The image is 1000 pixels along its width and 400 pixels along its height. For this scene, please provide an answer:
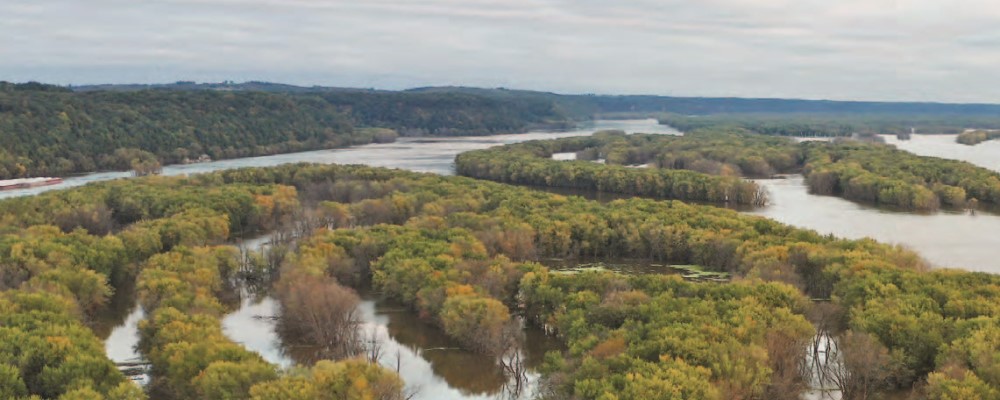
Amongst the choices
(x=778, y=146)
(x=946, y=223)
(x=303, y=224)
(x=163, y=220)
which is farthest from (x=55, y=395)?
(x=778, y=146)

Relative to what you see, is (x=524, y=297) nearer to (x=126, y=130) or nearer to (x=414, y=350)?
(x=414, y=350)

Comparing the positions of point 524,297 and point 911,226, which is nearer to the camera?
point 524,297

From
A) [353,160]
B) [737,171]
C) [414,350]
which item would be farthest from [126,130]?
[414,350]

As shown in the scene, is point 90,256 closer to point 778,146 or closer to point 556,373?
point 556,373

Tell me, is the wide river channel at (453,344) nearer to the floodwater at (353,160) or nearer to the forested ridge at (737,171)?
the floodwater at (353,160)

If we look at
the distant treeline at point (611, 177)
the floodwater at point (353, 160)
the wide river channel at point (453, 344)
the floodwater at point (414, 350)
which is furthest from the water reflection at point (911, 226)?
the floodwater at point (353, 160)

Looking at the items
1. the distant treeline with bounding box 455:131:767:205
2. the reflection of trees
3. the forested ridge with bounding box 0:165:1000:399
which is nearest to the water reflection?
the distant treeline with bounding box 455:131:767:205
